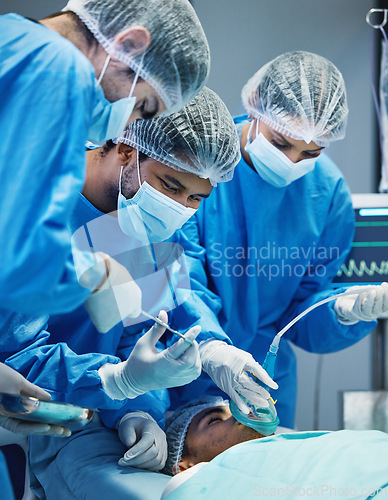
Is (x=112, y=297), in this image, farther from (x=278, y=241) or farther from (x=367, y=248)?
(x=367, y=248)

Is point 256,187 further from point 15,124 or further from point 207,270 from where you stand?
point 15,124

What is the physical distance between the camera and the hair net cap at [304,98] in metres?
1.65

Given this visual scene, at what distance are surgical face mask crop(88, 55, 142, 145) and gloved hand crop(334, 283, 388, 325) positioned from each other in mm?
1055

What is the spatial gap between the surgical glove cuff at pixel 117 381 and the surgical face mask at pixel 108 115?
0.56 m

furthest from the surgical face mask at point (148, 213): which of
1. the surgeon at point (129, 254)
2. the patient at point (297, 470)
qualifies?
the patient at point (297, 470)

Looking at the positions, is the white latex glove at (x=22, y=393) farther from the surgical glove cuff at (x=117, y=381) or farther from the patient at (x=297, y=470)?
the patient at (x=297, y=470)

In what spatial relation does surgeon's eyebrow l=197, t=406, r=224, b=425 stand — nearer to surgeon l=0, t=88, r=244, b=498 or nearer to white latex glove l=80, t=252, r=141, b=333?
surgeon l=0, t=88, r=244, b=498

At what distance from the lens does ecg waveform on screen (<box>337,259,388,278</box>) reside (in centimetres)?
211

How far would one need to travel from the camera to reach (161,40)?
106cm

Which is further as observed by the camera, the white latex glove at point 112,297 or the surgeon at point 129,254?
the surgeon at point 129,254

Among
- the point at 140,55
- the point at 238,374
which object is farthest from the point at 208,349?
the point at 140,55

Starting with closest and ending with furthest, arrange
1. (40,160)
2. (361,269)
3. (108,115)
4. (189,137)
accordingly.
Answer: (40,160) → (108,115) → (189,137) → (361,269)

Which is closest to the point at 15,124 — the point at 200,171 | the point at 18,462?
the point at 200,171

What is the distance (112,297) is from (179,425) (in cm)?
72
